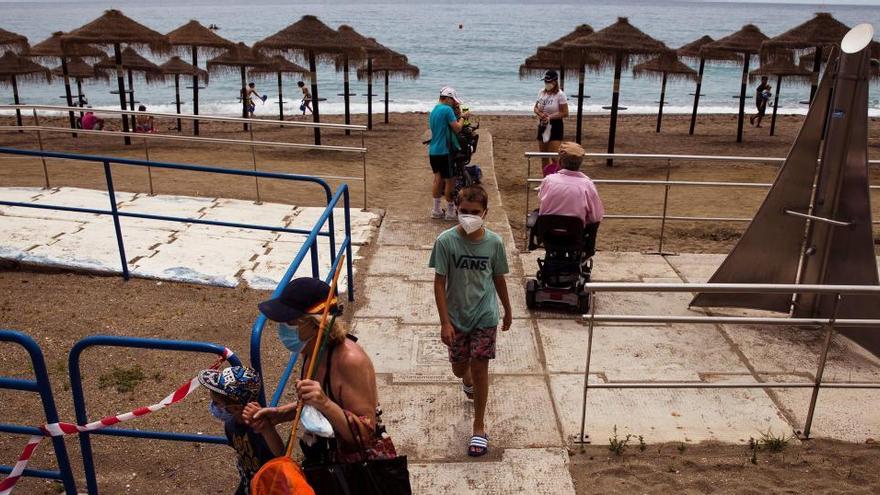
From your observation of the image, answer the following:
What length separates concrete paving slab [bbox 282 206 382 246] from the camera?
7.93 metres

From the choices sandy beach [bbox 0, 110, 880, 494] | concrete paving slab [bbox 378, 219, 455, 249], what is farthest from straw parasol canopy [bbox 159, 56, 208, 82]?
concrete paving slab [bbox 378, 219, 455, 249]

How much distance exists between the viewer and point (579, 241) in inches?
221

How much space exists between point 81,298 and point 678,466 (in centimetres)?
499

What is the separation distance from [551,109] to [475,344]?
21.7 feet

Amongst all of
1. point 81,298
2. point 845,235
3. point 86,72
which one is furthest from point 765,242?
point 86,72

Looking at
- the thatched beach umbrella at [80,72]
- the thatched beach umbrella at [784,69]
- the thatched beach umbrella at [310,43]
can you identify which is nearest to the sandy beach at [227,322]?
the thatched beach umbrella at [310,43]

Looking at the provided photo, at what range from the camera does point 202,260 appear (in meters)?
7.05

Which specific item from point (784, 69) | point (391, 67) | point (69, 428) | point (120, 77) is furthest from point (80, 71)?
point (69, 428)

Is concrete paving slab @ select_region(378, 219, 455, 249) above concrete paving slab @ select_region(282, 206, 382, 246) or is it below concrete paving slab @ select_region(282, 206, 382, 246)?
below

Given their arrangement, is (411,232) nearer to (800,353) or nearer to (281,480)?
(800,353)

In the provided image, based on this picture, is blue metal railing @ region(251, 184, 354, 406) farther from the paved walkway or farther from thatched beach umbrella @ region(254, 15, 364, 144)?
thatched beach umbrella @ region(254, 15, 364, 144)

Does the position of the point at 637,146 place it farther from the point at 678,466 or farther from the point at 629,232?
the point at 678,466

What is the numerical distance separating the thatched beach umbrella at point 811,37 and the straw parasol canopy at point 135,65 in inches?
587

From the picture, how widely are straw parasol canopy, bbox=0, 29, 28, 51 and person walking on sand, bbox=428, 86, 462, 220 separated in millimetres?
13820
